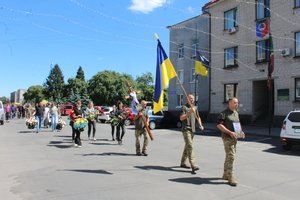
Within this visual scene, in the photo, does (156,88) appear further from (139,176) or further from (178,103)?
(178,103)

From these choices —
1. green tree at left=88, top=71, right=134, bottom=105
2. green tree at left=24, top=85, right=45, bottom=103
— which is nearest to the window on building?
green tree at left=88, top=71, right=134, bottom=105

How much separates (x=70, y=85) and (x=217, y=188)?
279 ft

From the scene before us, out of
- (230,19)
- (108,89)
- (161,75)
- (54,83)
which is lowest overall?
(161,75)

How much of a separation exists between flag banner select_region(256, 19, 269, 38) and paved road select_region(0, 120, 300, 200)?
15.0 meters

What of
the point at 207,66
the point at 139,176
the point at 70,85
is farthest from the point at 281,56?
the point at 70,85

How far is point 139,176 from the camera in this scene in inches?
360

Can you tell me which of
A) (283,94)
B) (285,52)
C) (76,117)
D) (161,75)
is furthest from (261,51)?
(161,75)

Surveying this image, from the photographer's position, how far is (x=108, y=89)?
75.1 m

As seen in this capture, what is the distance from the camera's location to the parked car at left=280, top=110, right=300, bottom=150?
14.7 meters

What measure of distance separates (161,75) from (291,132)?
6.35 m

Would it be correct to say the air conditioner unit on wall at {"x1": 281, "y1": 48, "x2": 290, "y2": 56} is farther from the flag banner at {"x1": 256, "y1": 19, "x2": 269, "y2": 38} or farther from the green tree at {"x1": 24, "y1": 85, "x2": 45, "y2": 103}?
the green tree at {"x1": 24, "y1": 85, "x2": 45, "y2": 103}

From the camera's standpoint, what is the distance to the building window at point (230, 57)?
103 feet

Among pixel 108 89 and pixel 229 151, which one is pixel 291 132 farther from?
pixel 108 89

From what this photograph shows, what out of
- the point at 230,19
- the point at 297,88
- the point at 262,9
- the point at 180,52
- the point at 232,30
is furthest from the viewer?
the point at 180,52
